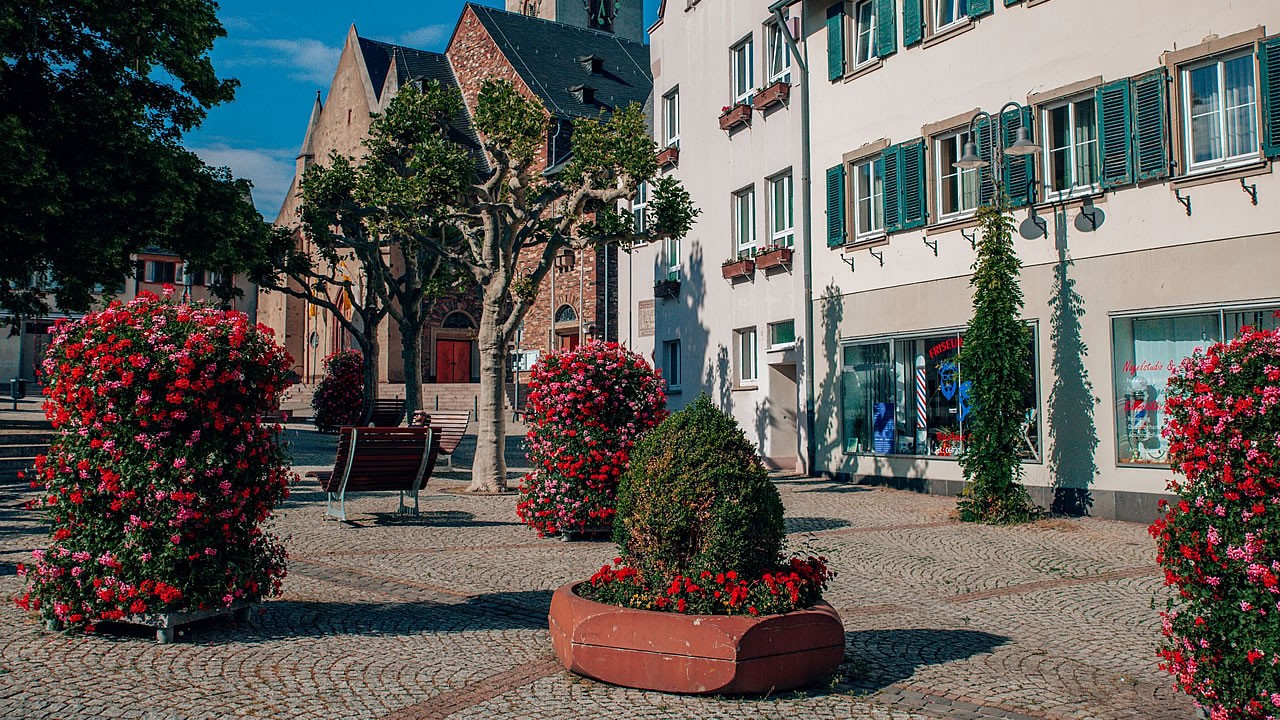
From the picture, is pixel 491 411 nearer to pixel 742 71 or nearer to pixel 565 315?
pixel 742 71

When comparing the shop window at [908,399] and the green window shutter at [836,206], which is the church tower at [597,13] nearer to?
the green window shutter at [836,206]

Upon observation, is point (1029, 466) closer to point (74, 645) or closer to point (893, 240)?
point (893, 240)

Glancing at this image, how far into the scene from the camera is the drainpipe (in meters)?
18.4

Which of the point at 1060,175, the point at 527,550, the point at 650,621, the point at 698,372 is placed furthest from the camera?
the point at 698,372

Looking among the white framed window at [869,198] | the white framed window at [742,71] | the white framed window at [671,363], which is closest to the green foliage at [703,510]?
the white framed window at [869,198]

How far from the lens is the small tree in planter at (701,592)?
493cm

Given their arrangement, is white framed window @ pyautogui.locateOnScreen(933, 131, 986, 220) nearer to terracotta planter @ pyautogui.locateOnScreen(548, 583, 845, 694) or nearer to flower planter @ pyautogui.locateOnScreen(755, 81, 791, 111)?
flower planter @ pyautogui.locateOnScreen(755, 81, 791, 111)

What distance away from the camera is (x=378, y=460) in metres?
11.3

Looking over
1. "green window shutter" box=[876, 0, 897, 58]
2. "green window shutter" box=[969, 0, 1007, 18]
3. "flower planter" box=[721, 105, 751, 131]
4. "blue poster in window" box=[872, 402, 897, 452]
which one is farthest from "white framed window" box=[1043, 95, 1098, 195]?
"flower planter" box=[721, 105, 751, 131]

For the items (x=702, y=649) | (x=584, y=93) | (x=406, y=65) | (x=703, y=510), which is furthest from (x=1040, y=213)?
(x=406, y=65)

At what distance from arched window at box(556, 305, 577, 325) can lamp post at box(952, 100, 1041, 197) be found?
968 inches

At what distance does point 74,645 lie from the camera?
5652 mm

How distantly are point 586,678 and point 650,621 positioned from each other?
493 mm

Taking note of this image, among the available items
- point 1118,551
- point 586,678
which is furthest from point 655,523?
point 1118,551
